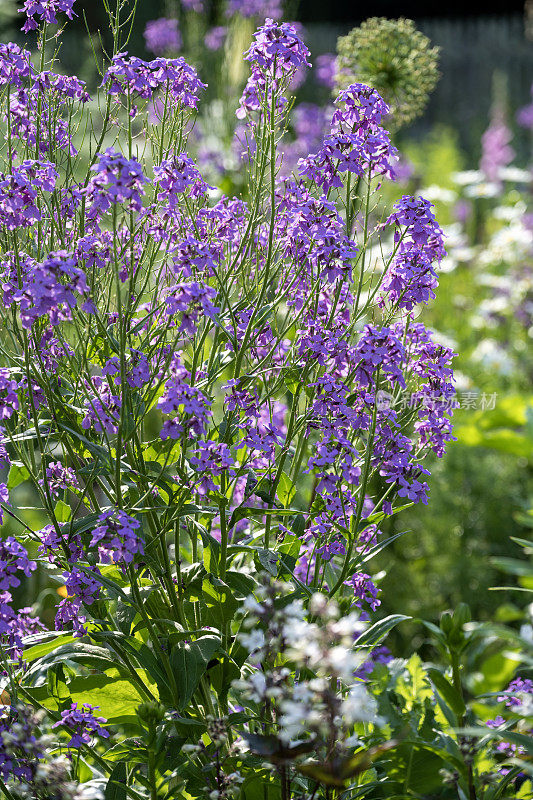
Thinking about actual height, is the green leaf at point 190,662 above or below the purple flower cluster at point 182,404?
below

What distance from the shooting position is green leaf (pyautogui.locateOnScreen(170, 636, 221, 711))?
1.93 meters

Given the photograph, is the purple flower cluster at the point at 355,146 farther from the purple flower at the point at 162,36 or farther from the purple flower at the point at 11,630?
the purple flower at the point at 162,36

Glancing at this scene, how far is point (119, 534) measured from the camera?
70.2 inches

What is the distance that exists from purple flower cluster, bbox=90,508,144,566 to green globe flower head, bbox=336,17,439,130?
67.5 inches

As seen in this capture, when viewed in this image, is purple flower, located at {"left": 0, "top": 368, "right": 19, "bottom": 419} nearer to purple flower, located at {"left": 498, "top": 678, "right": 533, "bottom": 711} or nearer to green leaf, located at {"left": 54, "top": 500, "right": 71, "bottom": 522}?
green leaf, located at {"left": 54, "top": 500, "right": 71, "bottom": 522}

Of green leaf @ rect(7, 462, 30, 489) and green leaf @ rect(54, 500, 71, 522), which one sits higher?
green leaf @ rect(7, 462, 30, 489)

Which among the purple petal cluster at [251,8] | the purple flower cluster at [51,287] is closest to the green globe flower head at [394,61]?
the purple flower cluster at [51,287]

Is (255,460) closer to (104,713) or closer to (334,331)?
(334,331)

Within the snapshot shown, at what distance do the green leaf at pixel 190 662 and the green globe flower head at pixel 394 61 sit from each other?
178 centimetres

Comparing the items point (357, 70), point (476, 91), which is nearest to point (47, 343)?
point (357, 70)

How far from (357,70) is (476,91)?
1211cm

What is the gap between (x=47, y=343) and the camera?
2.04m

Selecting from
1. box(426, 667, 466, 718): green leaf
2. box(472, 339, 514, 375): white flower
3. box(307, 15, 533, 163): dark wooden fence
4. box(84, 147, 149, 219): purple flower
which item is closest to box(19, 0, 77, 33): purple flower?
box(84, 147, 149, 219): purple flower

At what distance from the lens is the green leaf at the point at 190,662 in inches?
75.8
